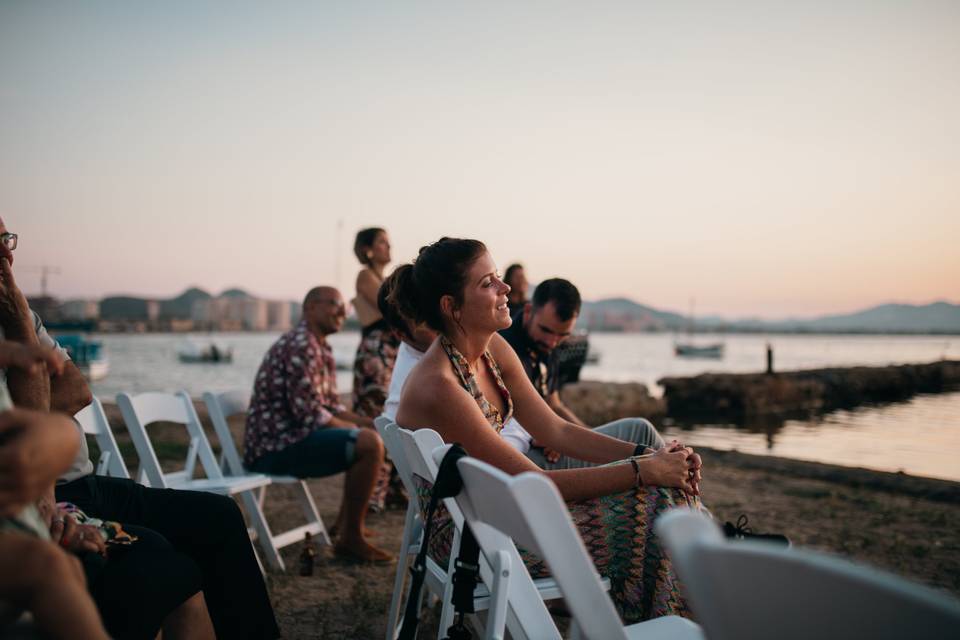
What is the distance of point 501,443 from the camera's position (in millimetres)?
2309

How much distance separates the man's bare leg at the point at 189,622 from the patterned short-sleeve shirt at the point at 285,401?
2126 mm

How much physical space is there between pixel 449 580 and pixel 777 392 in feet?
75.8

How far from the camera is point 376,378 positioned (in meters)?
5.27

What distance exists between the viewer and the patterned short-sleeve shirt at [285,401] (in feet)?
13.9

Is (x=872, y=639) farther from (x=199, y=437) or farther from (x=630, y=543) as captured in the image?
(x=199, y=437)

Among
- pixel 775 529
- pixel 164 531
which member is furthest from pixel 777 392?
pixel 164 531

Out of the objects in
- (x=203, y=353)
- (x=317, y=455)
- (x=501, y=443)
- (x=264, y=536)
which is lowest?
(x=203, y=353)

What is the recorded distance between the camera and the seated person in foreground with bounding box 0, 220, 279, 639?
6.51 feet

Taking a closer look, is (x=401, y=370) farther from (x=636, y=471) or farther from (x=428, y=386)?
(x=636, y=471)

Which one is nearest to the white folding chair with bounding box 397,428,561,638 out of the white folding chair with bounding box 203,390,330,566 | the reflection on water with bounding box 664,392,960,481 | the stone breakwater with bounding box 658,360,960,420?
the white folding chair with bounding box 203,390,330,566

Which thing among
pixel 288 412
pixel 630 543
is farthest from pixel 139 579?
pixel 288 412

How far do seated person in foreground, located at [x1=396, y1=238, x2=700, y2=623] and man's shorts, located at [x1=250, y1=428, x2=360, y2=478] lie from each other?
1571mm

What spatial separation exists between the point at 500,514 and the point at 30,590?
0.84 meters

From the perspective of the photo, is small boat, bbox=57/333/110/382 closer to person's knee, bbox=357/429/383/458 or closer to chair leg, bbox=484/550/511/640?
person's knee, bbox=357/429/383/458
